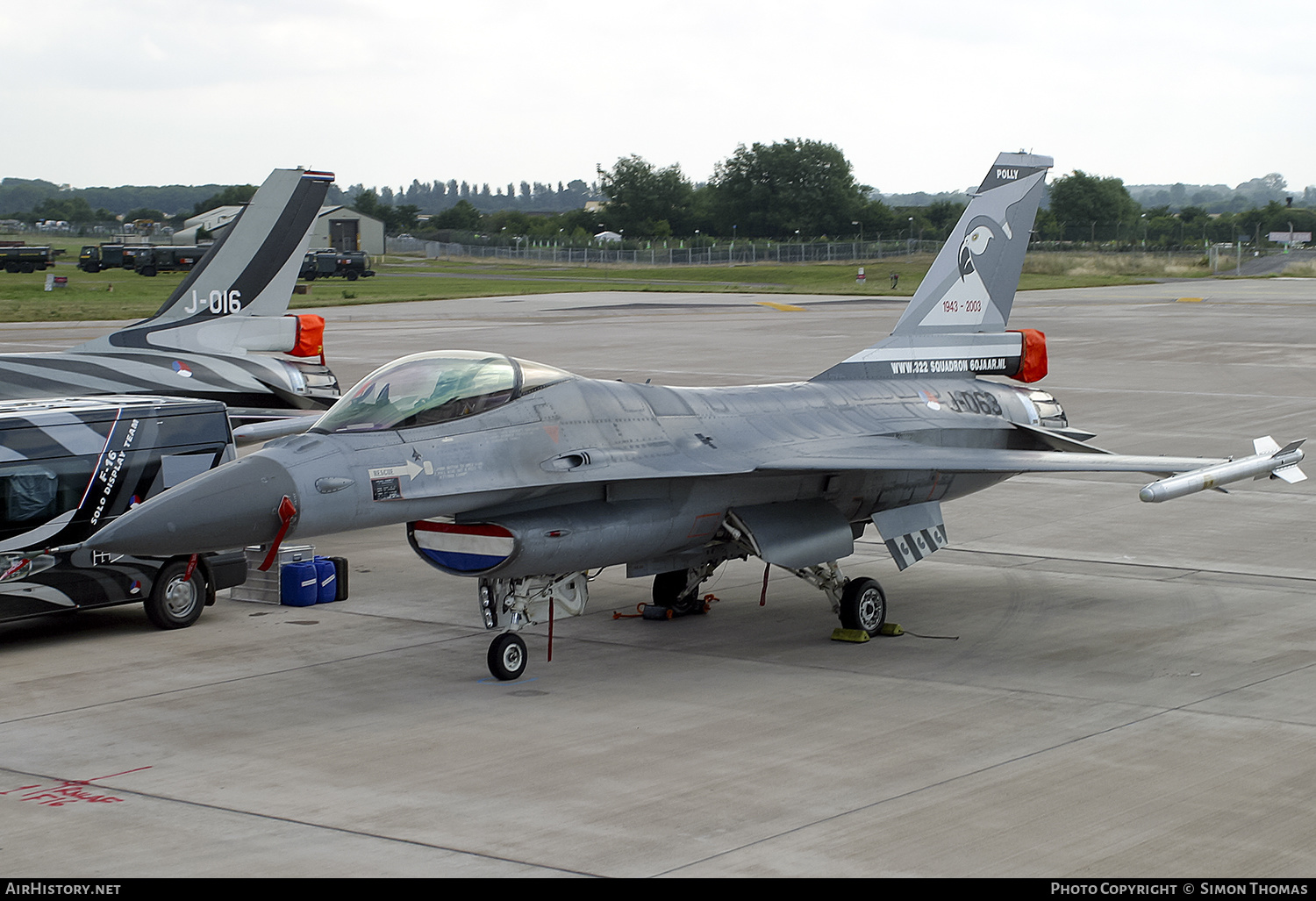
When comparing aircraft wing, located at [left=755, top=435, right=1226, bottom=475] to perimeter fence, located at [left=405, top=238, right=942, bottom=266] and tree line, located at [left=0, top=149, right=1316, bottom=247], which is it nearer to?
perimeter fence, located at [left=405, top=238, right=942, bottom=266]

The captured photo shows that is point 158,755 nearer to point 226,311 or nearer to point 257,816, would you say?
point 257,816

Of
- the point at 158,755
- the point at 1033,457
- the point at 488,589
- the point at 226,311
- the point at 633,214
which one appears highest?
the point at 633,214

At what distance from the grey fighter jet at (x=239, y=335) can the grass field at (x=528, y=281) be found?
119 feet

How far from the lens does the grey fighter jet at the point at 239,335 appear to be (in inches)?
679

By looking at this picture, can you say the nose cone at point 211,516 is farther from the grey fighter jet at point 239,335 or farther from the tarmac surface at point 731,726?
the grey fighter jet at point 239,335

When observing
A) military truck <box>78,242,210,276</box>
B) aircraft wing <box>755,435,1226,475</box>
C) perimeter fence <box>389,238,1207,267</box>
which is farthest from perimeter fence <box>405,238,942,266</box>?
aircraft wing <box>755,435,1226,475</box>

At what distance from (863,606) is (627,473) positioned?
285 centimetres

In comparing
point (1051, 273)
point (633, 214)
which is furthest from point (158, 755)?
point (633, 214)

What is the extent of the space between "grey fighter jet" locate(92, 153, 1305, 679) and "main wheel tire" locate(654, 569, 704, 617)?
3cm

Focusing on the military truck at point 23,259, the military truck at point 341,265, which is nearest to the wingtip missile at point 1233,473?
the military truck at point 341,265

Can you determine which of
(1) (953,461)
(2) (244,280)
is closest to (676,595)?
(1) (953,461)

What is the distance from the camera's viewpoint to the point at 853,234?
451ft

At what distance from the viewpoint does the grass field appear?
206ft

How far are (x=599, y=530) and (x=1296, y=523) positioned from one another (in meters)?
10.8
